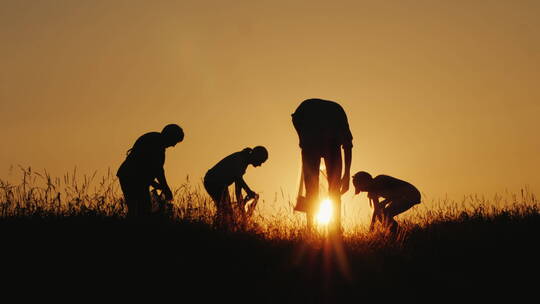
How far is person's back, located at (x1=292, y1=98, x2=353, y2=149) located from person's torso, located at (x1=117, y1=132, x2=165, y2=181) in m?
1.73

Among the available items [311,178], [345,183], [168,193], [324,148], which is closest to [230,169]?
[168,193]

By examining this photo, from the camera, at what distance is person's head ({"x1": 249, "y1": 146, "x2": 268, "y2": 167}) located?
9.68m

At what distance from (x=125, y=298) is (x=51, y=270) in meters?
0.86

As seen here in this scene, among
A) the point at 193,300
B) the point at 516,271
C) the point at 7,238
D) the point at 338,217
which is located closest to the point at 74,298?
the point at 193,300

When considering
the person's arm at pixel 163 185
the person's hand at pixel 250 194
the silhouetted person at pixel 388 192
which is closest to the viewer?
the person's arm at pixel 163 185

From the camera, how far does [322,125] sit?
316 inches

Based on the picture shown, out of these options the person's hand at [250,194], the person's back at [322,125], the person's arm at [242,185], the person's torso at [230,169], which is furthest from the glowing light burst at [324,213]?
the person's torso at [230,169]

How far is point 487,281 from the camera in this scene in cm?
687

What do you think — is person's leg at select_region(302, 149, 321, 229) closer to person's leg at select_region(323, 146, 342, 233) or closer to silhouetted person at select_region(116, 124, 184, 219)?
person's leg at select_region(323, 146, 342, 233)

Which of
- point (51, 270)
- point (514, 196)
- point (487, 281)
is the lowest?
point (487, 281)

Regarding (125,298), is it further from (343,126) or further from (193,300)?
(343,126)

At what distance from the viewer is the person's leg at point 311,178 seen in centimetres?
809

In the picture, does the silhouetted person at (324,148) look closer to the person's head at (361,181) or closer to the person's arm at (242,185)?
the person's arm at (242,185)

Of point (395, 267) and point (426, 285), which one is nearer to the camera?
point (426, 285)
